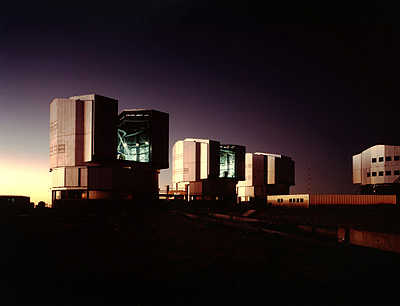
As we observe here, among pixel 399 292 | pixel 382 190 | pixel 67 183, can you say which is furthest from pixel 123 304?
pixel 382 190

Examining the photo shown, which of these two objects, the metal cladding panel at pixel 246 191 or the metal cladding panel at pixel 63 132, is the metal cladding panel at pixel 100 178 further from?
the metal cladding panel at pixel 246 191

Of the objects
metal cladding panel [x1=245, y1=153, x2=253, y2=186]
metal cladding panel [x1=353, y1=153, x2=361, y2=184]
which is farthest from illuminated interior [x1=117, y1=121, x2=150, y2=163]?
metal cladding panel [x1=353, y1=153, x2=361, y2=184]

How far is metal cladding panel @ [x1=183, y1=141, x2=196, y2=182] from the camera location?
5628 cm

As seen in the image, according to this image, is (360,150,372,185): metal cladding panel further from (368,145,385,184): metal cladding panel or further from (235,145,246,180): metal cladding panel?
(235,145,246,180): metal cladding panel

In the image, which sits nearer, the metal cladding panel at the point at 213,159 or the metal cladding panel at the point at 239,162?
the metal cladding panel at the point at 213,159

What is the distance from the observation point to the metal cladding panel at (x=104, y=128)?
37125 mm

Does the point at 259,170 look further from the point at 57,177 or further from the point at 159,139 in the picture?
the point at 57,177

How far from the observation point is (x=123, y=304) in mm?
5234

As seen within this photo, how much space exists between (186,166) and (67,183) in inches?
927

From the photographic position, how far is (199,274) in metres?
7.35

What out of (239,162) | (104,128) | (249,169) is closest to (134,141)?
(104,128)

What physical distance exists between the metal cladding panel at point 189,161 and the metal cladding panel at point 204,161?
131cm

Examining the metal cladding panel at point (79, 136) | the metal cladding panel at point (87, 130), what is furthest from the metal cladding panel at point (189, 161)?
the metal cladding panel at point (79, 136)

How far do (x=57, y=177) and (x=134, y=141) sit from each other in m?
11.8
